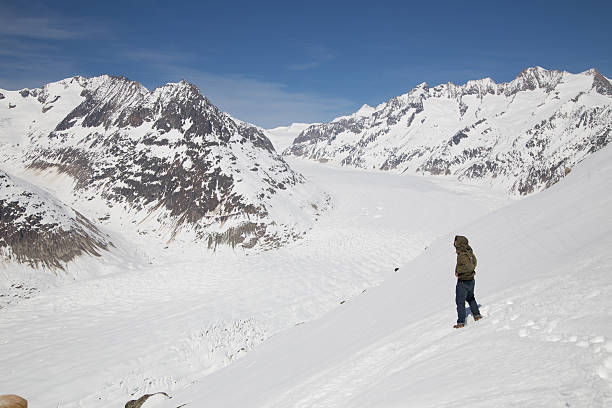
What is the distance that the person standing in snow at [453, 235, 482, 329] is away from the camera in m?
6.05

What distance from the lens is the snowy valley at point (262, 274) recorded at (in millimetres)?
4531

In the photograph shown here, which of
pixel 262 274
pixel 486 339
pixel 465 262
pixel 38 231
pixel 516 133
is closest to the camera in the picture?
pixel 486 339

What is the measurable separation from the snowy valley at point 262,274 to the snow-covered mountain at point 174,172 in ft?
1.04

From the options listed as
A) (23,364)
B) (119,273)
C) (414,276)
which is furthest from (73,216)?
(414,276)

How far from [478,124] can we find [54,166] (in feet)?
477

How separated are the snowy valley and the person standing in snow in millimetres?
414

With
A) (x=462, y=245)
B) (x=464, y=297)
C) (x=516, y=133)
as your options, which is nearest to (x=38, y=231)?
(x=462, y=245)

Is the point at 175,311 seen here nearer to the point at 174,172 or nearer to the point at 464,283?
the point at 464,283

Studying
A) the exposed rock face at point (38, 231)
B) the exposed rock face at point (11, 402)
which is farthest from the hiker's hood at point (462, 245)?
the exposed rock face at point (38, 231)

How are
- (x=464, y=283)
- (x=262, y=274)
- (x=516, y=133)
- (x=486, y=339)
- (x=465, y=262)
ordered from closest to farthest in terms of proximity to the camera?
(x=486, y=339), (x=464, y=283), (x=465, y=262), (x=262, y=274), (x=516, y=133)

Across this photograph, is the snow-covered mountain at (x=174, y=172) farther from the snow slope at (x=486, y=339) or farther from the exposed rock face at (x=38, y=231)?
the snow slope at (x=486, y=339)

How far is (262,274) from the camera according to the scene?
95.6ft

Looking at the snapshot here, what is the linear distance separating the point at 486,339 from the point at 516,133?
12285cm

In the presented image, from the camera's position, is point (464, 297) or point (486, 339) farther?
point (464, 297)
